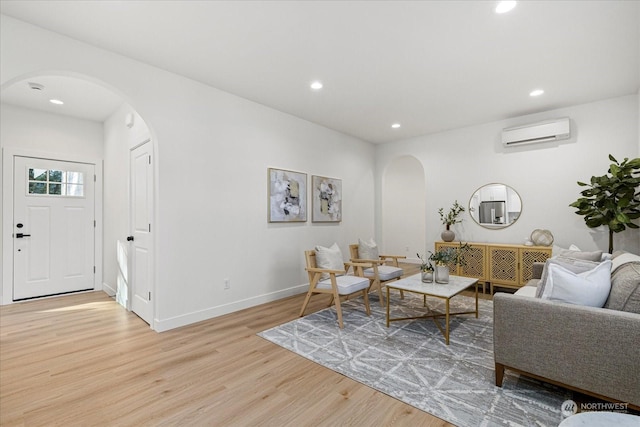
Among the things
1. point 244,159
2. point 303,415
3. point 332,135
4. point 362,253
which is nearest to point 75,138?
point 244,159

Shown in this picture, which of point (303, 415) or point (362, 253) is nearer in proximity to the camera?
point (303, 415)

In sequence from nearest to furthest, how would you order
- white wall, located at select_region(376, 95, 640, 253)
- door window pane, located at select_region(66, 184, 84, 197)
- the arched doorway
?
the arched doorway
white wall, located at select_region(376, 95, 640, 253)
door window pane, located at select_region(66, 184, 84, 197)

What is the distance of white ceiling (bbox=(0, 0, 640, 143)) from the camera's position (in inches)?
86.0

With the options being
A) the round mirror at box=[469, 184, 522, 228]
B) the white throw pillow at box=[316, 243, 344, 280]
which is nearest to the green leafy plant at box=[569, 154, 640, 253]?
the round mirror at box=[469, 184, 522, 228]

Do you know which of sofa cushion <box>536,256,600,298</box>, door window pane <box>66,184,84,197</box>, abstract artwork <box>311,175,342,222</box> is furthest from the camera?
abstract artwork <box>311,175,342,222</box>

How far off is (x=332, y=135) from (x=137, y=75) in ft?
10.3

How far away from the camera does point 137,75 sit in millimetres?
2904

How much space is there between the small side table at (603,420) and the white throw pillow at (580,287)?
1091 millimetres

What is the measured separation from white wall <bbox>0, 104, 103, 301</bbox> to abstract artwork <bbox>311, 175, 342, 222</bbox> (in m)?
3.65

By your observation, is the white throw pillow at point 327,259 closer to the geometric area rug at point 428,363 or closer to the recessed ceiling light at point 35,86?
the geometric area rug at point 428,363

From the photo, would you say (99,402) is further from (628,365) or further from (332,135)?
(332,135)

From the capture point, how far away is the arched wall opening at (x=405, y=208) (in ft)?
24.4

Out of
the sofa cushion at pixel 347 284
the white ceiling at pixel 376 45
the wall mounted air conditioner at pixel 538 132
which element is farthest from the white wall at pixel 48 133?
the wall mounted air conditioner at pixel 538 132

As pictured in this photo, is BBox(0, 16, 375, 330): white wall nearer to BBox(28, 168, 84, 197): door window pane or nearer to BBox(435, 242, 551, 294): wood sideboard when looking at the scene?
BBox(28, 168, 84, 197): door window pane
